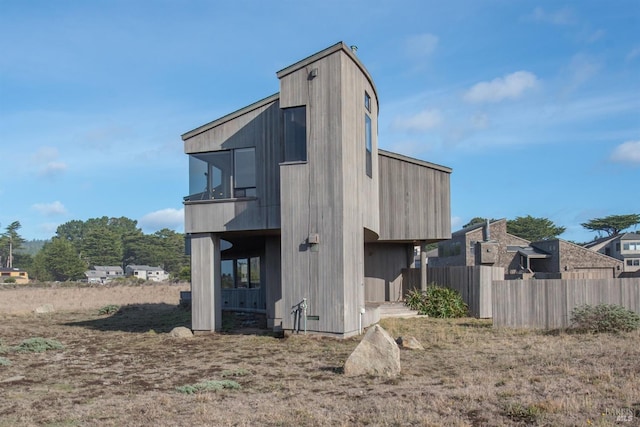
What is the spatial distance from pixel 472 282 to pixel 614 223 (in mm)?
79063

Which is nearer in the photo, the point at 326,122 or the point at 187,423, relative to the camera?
the point at 187,423

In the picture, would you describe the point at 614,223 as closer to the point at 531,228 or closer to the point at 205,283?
the point at 531,228

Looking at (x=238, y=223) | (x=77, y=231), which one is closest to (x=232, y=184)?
(x=238, y=223)

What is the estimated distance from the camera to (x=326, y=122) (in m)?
16.6

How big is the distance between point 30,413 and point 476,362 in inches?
311

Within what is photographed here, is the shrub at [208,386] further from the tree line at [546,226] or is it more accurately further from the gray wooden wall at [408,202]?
the tree line at [546,226]

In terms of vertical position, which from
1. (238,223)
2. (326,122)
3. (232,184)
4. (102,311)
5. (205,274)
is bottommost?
(102,311)

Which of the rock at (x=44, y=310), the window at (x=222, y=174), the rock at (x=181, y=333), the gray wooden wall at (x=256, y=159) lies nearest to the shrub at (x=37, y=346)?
the rock at (x=181, y=333)

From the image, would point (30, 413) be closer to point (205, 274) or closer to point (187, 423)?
point (187, 423)

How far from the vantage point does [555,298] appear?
16.7 metres

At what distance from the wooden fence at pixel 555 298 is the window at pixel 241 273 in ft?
33.7

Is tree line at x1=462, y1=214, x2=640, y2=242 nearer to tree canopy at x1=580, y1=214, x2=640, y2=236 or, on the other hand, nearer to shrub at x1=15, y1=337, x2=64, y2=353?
tree canopy at x1=580, y1=214, x2=640, y2=236

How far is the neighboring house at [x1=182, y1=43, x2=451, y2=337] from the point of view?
16312mm

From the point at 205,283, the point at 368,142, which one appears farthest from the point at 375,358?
the point at 368,142
